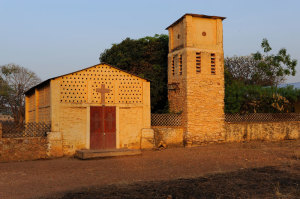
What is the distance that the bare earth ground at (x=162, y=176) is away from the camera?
7078 millimetres

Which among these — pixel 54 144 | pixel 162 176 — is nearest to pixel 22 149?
pixel 54 144

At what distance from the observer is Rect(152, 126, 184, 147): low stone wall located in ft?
51.8

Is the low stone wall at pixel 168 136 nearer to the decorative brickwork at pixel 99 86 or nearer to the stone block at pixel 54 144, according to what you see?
the decorative brickwork at pixel 99 86

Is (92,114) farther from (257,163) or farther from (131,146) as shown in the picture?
(257,163)

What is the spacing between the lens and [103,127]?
1438 cm

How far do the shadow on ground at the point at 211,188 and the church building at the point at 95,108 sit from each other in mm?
6519

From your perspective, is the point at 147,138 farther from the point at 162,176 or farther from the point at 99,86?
the point at 162,176

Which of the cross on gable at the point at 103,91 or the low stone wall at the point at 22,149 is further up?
the cross on gable at the point at 103,91

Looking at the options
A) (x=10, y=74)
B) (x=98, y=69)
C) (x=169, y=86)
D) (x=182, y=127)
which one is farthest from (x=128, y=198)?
(x=10, y=74)

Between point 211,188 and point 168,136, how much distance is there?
872cm

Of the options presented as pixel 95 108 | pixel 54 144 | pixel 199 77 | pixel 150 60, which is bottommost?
pixel 54 144

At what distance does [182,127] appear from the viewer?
1650cm

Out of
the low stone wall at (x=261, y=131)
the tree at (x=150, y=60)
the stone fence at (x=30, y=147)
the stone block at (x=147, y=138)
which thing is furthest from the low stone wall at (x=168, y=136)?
the stone fence at (x=30, y=147)

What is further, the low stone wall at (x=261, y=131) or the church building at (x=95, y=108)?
the low stone wall at (x=261, y=131)
